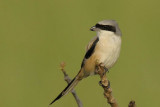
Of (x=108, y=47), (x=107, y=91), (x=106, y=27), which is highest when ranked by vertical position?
(x=106, y=27)

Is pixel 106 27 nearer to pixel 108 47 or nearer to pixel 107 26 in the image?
pixel 107 26

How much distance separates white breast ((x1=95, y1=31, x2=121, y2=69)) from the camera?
129 inches

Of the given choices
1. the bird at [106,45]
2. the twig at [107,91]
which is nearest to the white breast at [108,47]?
the bird at [106,45]

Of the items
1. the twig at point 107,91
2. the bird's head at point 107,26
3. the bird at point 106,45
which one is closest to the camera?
the twig at point 107,91

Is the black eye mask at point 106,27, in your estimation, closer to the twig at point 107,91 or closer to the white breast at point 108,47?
the white breast at point 108,47

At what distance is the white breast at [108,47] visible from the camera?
3.27 m

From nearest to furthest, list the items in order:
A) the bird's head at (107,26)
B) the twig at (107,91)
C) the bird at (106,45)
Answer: the twig at (107,91)
the bird's head at (107,26)
the bird at (106,45)

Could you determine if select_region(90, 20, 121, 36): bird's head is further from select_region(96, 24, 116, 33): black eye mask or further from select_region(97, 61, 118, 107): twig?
select_region(97, 61, 118, 107): twig

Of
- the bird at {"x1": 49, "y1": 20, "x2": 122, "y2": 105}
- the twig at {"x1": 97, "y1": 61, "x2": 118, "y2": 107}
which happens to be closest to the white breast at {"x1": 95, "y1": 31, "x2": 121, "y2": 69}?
the bird at {"x1": 49, "y1": 20, "x2": 122, "y2": 105}

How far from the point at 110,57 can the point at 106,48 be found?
11 cm

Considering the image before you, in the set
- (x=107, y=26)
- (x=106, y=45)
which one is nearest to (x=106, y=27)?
(x=107, y=26)

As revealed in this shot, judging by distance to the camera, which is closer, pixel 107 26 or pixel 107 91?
pixel 107 91

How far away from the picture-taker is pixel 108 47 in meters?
3.29

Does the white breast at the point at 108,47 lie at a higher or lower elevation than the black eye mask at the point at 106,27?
lower
